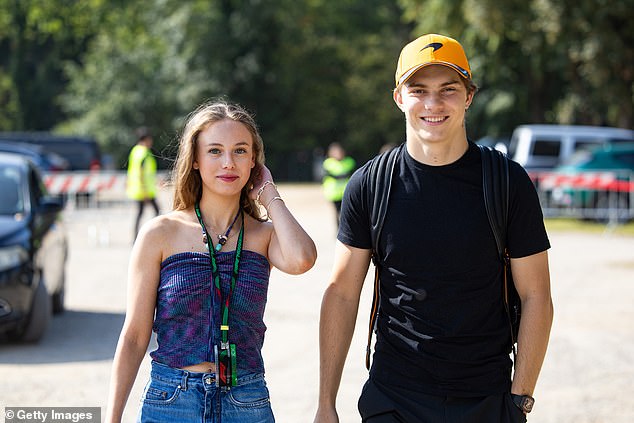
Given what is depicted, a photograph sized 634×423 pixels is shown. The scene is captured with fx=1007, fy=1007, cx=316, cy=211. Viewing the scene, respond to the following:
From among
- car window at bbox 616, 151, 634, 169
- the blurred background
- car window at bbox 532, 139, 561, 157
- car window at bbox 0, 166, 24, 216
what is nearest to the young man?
car window at bbox 0, 166, 24, 216

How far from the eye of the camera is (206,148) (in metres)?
3.54

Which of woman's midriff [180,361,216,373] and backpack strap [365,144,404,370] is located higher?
backpack strap [365,144,404,370]

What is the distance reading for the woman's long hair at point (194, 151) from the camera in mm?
3564

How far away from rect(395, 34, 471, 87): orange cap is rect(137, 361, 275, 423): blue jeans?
3.95 ft

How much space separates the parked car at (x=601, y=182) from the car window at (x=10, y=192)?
48.7 ft

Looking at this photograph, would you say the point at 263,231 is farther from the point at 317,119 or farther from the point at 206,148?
the point at 317,119

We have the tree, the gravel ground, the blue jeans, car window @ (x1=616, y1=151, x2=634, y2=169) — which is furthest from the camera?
the tree

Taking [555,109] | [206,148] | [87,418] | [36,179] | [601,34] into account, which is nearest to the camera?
[206,148]

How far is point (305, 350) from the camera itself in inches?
345

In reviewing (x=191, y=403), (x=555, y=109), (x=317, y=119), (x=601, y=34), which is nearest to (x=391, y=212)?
(x=191, y=403)

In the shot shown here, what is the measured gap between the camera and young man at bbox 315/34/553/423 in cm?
334

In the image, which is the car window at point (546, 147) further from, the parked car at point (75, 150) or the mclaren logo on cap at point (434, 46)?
the mclaren logo on cap at point (434, 46)

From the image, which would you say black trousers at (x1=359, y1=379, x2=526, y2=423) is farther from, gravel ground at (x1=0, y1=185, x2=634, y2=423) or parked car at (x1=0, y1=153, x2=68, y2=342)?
parked car at (x1=0, y1=153, x2=68, y2=342)

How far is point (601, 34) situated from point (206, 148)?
2457 centimetres
